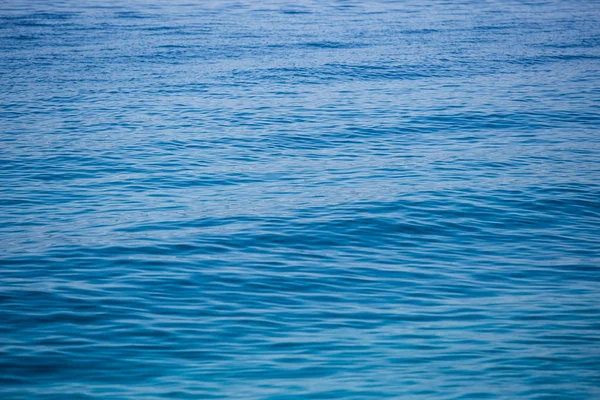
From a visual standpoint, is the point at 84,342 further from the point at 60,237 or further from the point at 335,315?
the point at 60,237

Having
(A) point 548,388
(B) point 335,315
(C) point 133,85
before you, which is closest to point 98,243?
(B) point 335,315

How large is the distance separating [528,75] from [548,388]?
96.0 ft

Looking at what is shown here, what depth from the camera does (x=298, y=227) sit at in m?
18.3

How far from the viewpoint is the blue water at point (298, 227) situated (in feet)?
39.2

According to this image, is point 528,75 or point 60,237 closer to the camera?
point 60,237

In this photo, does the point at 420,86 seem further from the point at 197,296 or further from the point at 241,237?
the point at 197,296

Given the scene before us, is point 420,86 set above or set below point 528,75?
below

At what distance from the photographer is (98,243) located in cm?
1711

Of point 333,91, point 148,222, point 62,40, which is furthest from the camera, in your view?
point 62,40

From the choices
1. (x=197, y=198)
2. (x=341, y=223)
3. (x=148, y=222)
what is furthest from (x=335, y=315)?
(x=197, y=198)

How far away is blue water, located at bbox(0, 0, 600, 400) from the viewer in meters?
11.9

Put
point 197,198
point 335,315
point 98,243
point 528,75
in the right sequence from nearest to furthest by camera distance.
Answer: point 335,315 → point 98,243 → point 197,198 → point 528,75

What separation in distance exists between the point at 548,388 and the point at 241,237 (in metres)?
8.20

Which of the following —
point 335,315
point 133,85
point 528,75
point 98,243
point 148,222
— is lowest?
point 335,315
